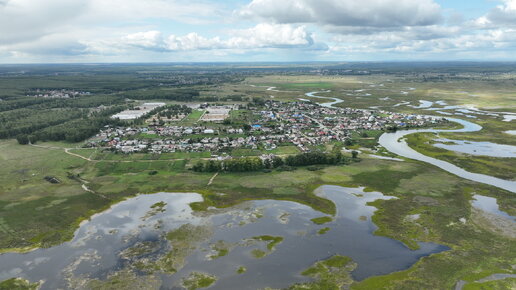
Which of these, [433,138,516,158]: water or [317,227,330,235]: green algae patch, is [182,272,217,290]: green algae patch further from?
[433,138,516,158]: water

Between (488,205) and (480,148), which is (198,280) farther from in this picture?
(480,148)

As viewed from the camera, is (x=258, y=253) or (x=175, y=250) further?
(x=175, y=250)

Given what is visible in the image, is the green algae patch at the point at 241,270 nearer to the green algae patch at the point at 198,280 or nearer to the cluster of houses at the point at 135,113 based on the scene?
the green algae patch at the point at 198,280

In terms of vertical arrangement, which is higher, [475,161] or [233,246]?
[475,161]

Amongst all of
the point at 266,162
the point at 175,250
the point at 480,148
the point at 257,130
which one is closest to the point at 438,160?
the point at 480,148

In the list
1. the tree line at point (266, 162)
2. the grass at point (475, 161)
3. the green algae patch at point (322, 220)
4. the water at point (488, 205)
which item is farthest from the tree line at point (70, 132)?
the water at point (488, 205)

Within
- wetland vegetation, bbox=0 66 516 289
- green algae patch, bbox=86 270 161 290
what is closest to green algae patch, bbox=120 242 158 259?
wetland vegetation, bbox=0 66 516 289
